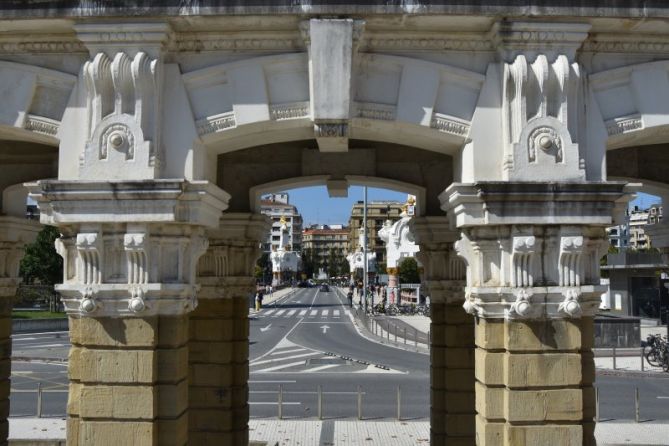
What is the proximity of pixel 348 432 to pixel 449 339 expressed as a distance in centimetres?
746

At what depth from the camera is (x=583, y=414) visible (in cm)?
600

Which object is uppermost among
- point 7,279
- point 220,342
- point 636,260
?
point 636,260

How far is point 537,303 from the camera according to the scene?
19.5 ft

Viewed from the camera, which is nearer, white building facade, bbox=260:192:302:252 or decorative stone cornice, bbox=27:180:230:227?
decorative stone cornice, bbox=27:180:230:227

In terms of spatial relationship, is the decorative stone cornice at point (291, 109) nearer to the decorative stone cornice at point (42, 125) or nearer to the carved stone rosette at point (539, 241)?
the carved stone rosette at point (539, 241)

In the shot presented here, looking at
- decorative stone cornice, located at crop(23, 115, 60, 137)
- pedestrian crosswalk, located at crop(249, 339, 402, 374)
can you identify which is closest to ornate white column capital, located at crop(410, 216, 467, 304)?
decorative stone cornice, located at crop(23, 115, 60, 137)

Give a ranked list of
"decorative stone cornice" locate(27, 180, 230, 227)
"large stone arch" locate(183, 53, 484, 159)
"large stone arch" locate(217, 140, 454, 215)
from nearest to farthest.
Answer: "decorative stone cornice" locate(27, 180, 230, 227) → "large stone arch" locate(183, 53, 484, 159) → "large stone arch" locate(217, 140, 454, 215)

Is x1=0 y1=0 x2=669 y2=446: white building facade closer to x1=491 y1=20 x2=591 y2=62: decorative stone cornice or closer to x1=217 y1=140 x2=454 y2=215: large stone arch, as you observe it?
x1=491 y1=20 x2=591 y2=62: decorative stone cornice

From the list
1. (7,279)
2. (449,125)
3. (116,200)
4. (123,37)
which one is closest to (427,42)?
(449,125)

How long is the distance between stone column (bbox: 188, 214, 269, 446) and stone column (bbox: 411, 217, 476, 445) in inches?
107

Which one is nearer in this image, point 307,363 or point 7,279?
point 7,279

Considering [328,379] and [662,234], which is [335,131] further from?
[328,379]

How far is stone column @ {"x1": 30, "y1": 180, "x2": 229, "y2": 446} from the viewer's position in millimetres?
5875

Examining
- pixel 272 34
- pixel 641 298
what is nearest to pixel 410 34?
pixel 272 34
